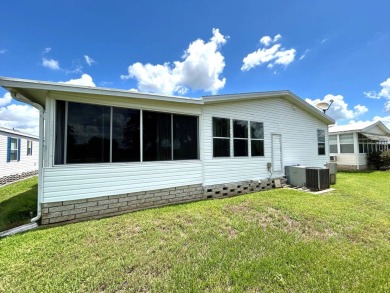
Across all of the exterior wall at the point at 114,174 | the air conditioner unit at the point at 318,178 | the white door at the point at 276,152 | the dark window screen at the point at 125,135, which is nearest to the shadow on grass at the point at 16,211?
the exterior wall at the point at 114,174

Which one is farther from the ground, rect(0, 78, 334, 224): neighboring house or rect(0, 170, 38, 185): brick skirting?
rect(0, 78, 334, 224): neighboring house

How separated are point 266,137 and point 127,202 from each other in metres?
6.56

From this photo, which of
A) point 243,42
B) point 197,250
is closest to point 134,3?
point 243,42

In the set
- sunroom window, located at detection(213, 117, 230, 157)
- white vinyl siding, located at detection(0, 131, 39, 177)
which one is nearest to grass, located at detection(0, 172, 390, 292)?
sunroom window, located at detection(213, 117, 230, 157)

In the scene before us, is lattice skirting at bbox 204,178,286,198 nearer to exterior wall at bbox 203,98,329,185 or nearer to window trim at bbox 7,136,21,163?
exterior wall at bbox 203,98,329,185

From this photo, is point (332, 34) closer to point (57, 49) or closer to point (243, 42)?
point (243, 42)

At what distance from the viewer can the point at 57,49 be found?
9.43 metres

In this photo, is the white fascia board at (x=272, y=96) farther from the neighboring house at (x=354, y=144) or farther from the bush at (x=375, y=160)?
the bush at (x=375, y=160)

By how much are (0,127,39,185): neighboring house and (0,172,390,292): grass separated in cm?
1025

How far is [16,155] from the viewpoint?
40.8 feet

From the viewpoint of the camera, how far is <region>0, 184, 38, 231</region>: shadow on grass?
477 cm

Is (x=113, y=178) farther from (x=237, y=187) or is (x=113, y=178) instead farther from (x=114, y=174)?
(x=237, y=187)

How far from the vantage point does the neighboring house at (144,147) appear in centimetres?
468

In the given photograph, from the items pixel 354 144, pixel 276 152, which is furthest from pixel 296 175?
pixel 354 144
